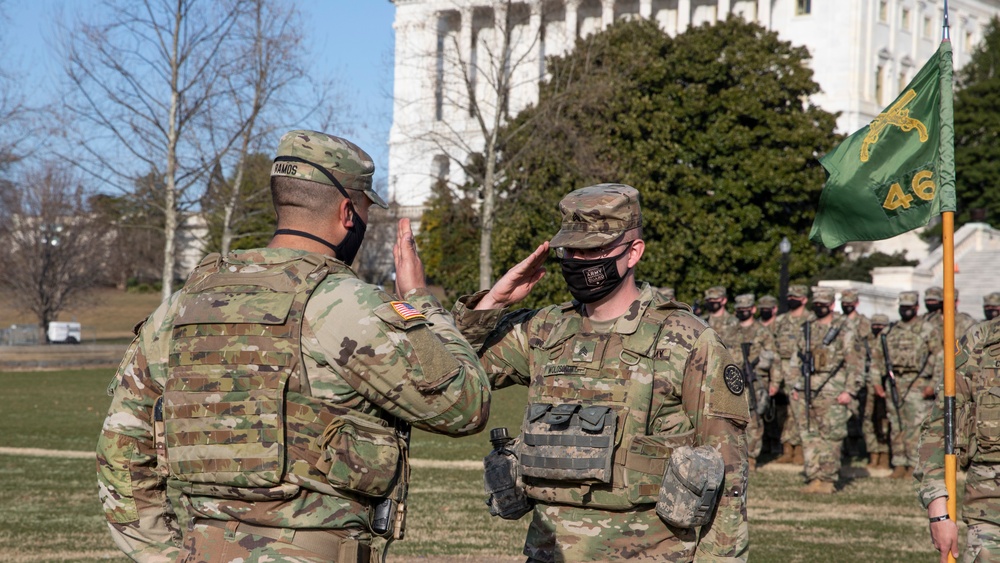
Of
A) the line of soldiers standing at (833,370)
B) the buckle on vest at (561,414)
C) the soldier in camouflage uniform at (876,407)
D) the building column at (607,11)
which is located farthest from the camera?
the building column at (607,11)

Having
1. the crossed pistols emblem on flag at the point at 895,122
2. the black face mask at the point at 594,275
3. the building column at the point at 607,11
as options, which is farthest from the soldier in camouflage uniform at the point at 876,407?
the building column at the point at 607,11

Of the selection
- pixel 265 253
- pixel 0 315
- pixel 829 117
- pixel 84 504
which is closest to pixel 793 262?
pixel 829 117

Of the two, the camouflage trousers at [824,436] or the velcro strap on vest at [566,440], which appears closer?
the velcro strap on vest at [566,440]

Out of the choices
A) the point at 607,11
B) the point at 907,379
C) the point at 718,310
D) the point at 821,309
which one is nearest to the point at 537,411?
the point at 821,309

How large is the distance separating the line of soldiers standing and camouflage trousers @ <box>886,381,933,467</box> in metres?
0.01

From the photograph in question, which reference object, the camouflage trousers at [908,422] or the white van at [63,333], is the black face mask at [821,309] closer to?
the camouflage trousers at [908,422]

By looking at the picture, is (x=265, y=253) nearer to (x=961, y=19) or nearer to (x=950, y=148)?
(x=950, y=148)

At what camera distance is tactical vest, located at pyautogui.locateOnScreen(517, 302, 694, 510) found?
4859mm

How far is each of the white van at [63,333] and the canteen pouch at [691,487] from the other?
54576 millimetres

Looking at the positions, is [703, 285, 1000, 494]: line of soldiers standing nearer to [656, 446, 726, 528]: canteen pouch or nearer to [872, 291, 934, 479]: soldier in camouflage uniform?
[872, 291, 934, 479]: soldier in camouflage uniform

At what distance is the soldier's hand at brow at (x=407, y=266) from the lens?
4.17m

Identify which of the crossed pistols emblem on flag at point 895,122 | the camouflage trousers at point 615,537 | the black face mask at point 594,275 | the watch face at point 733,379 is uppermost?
the crossed pistols emblem on flag at point 895,122

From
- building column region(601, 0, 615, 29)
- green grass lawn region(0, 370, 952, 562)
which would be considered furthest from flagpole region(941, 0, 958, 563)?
building column region(601, 0, 615, 29)

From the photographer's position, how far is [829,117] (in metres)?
41.3
